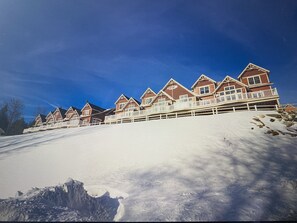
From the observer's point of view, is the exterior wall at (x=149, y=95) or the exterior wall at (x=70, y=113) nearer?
the exterior wall at (x=149, y=95)

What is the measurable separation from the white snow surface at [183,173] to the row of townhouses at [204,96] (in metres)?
10.7

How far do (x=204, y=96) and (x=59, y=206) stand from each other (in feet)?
88.2

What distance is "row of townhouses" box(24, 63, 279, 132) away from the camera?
848 inches

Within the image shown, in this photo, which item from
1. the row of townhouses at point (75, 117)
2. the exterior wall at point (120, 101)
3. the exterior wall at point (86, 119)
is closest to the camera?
the exterior wall at point (120, 101)

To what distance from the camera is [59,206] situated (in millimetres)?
4109

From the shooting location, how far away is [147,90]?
32531 millimetres

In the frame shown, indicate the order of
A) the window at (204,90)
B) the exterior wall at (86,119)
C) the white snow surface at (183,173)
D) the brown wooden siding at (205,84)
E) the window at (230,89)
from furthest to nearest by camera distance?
the exterior wall at (86,119) < the window at (204,90) < the brown wooden siding at (205,84) < the window at (230,89) < the white snow surface at (183,173)

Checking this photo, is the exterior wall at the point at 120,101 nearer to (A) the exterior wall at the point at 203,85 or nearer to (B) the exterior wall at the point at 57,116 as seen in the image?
(A) the exterior wall at the point at 203,85

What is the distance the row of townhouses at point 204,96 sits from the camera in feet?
70.6

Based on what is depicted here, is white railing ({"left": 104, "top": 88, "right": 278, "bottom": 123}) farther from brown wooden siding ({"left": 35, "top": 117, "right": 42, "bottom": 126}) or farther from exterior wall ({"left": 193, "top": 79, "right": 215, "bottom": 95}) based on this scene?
brown wooden siding ({"left": 35, "top": 117, "right": 42, "bottom": 126})

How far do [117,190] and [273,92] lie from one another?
22.5 metres

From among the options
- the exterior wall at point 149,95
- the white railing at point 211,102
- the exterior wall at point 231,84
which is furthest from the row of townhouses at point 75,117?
the exterior wall at point 231,84

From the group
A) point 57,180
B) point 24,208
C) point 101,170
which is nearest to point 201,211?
point 24,208

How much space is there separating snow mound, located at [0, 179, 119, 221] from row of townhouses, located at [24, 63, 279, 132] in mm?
19581
